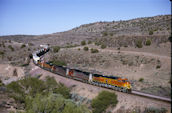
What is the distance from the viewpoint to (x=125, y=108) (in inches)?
1024

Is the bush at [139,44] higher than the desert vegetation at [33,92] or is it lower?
higher

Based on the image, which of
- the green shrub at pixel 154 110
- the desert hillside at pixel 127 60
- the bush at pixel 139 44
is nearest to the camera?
the green shrub at pixel 154 110

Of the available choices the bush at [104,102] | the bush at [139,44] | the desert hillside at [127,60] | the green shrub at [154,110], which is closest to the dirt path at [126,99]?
the green shrub at [154,110]

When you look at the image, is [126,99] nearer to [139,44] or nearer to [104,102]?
[104,102]

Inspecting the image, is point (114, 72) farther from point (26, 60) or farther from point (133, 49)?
point (26, 60)

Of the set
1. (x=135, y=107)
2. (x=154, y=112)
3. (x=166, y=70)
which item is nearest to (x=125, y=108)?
(x=135, y=107)

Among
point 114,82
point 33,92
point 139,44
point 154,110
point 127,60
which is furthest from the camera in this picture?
point 139,44

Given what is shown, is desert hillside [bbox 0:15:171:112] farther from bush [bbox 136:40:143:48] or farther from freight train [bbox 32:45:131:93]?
freight train [bbox 32:45:131:93]

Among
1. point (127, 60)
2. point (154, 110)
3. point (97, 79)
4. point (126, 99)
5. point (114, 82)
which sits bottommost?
point (126, 99)

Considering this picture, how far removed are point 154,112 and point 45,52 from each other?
250ft

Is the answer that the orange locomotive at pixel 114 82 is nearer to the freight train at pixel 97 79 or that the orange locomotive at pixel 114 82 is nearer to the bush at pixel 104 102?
the freight train at pixel 97 79

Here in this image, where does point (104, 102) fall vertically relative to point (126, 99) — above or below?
below

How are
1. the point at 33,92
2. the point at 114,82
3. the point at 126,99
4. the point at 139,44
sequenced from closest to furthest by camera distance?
the point at 126,99 < the point at 114,82 < the point at 33,92 < the point at 139,44

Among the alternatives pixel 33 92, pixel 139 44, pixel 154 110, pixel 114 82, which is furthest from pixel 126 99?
pixel 139 44
